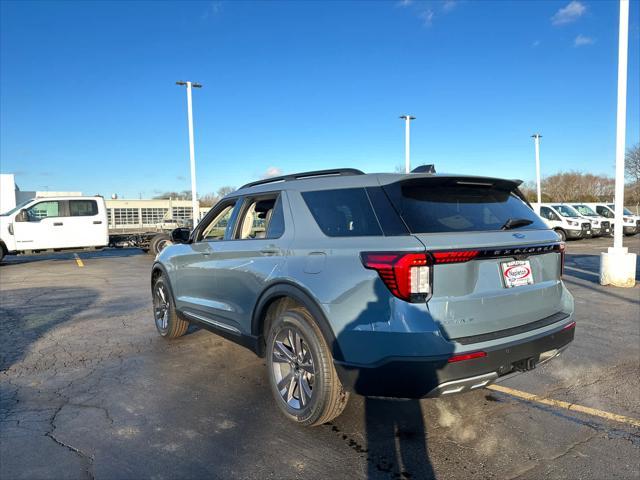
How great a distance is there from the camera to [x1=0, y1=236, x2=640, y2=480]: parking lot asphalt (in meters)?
2.79

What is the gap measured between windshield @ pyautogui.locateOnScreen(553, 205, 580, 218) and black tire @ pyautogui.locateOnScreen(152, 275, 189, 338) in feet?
68.8

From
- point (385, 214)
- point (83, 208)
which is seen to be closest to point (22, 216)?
point (83, 208)

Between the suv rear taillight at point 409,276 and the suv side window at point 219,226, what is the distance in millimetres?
2194

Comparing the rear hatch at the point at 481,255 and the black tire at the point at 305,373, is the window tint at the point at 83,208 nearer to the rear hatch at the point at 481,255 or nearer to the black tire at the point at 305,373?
the black tire at the point at 305,373

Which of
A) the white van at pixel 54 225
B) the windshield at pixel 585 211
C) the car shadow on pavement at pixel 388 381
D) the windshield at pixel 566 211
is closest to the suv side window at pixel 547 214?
the windshield at pixel 566 211

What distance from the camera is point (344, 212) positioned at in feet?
10.4

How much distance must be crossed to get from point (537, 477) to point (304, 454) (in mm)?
1396

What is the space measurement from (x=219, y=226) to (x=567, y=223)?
67.6 feet

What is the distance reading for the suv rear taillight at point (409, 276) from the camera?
263cm

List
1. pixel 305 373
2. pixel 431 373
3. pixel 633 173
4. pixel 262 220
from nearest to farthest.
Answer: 1. pixel 431 373
2. pixel 305 373
3. pixel 262 220
4. pixel 633 173

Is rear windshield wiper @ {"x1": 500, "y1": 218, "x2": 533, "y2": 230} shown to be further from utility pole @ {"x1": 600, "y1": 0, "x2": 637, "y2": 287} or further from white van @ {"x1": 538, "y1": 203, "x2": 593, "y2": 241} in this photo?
white van @ {"x1": 538, "y1": 203, "x2": 593, "y2": 241}

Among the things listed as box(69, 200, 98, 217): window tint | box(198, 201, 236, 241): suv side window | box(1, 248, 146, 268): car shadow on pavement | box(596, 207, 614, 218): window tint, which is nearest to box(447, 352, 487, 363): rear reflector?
box(198, 201, 236, 241): suv side window

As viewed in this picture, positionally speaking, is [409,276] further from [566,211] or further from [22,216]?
[566,211]

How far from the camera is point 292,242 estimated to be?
3.38m
